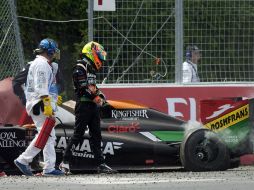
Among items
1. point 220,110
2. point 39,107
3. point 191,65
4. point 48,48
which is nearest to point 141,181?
point 39,107

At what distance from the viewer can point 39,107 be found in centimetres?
1342

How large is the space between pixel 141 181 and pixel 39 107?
7.12 ft

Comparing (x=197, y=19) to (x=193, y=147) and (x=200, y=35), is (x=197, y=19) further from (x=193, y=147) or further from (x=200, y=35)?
(x=193, y=147)

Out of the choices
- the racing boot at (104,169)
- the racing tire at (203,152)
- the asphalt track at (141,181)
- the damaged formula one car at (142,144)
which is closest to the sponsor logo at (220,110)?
the damaged formula one car at (142,144)

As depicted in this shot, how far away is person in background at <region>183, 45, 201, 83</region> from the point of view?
53.8 ft

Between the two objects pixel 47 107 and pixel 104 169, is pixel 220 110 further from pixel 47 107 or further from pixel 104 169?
pixel 47 107

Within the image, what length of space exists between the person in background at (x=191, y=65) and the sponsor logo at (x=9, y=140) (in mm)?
3750

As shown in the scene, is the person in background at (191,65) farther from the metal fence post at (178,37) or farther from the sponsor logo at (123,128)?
the sponsor logo at (123,128)

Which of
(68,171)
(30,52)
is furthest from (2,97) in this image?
(30,52)

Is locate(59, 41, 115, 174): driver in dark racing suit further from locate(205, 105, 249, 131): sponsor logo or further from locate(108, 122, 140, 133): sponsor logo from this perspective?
locate(205, 105, 249, 131): sponsor logo

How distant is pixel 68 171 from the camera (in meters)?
13.6

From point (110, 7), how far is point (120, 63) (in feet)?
3.04

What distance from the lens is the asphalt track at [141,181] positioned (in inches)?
440

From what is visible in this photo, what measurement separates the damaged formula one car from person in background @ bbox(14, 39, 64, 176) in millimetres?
368
